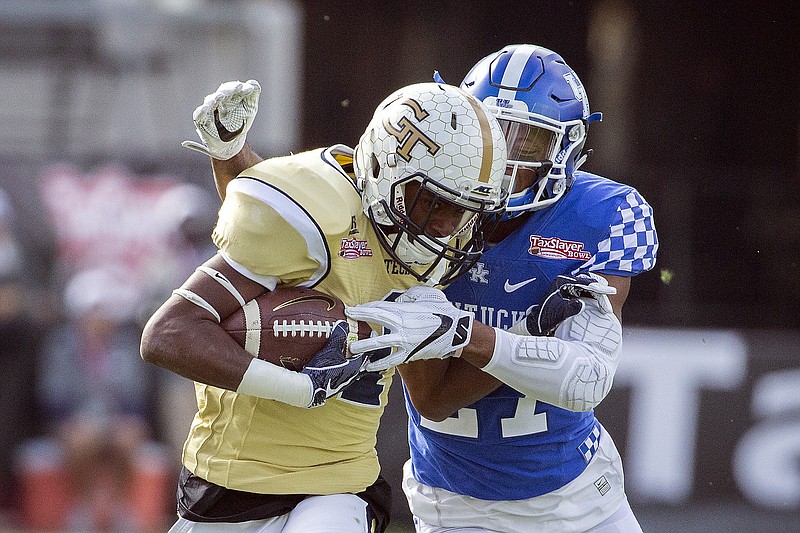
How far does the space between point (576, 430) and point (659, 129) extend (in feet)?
11.9

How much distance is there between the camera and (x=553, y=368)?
2561mm

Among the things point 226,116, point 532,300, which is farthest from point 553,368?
point 226,116

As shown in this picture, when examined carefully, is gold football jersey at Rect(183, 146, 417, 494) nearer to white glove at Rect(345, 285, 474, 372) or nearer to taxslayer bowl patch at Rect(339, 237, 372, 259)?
taxslayer bowl patch at Rect(339, 237, 372, 259)

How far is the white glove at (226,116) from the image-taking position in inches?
107

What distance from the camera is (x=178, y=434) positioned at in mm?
5898

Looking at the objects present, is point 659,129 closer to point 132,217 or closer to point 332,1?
point 332,1

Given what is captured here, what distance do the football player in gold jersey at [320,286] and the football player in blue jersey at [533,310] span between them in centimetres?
25

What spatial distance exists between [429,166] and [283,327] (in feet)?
1.53

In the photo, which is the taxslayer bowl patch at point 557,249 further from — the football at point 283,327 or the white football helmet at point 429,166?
the football at point 283,327

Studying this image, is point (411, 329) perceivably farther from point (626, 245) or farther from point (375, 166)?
point (626, 245)

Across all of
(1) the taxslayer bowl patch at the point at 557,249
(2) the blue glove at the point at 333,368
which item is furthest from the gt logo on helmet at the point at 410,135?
(1) the taxslayer bowl patch at the point at 557,249

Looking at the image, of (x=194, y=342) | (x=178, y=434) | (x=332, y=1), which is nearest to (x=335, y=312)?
(x=194, y=342)

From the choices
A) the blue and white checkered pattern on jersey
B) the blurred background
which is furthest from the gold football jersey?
the blurred background

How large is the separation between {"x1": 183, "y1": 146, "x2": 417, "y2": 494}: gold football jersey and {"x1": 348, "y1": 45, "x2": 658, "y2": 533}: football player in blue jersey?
332mm
